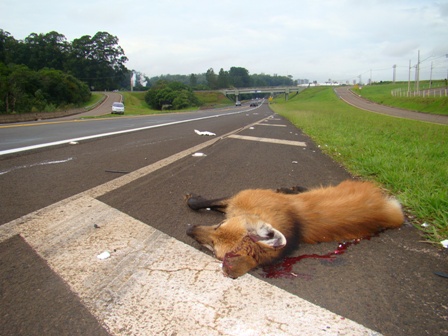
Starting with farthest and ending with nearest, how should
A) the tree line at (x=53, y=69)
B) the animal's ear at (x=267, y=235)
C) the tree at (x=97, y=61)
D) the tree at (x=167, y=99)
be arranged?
1. the tree at (x=97, y=61)
2. the tree at (x=167, y=99)
3. the tree line at (x=53, y=69)
4. the animal's ear at (x=267, y=235)

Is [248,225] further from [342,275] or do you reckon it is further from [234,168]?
[234,168]

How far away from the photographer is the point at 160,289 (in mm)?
1774

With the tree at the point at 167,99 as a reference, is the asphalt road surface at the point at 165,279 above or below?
below

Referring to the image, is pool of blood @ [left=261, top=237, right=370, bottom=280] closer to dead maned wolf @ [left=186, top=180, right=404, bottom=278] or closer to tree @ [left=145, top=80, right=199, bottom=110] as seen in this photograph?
Result: dead maned wolf @ [left=186, top=180, right=404, bottom=278]

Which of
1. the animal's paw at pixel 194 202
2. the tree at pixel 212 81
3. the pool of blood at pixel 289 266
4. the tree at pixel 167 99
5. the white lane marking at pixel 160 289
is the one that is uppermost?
the tree at pixel 212 81

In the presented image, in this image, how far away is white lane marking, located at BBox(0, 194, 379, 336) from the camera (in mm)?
1521

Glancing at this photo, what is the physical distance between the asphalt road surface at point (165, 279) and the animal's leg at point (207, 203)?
78 mm

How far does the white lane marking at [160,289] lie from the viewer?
4.99ft

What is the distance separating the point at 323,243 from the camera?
8.21 feet

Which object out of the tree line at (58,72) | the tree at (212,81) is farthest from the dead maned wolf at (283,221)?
the tree at (212,81)

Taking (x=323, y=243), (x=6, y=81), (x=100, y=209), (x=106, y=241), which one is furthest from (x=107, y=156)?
(x=6, y=81)

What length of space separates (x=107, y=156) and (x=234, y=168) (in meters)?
2.45

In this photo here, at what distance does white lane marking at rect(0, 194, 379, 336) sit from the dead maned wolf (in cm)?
17

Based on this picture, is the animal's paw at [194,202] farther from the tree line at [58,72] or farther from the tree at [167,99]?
the tree at [167,99]
